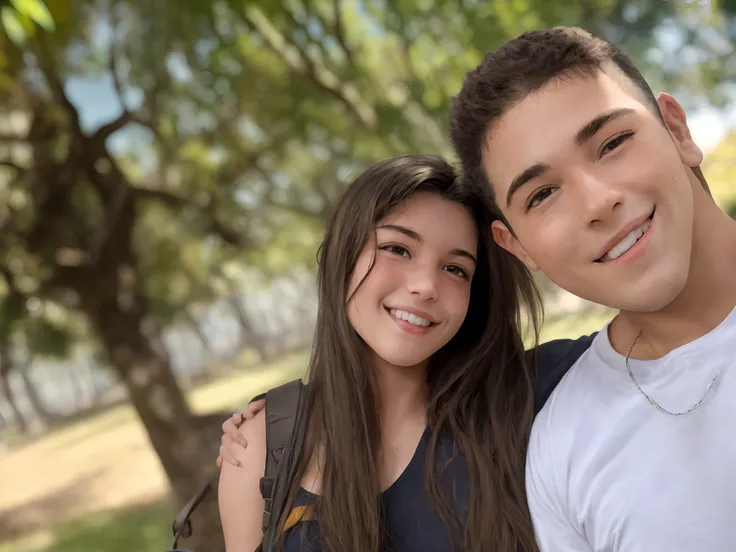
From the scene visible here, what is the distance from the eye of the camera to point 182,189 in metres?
3.14

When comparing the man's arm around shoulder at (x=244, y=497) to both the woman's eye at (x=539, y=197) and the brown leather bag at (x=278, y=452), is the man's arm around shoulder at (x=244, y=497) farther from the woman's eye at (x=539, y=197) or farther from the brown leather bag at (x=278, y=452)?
the woman's eye at (x=539, y=197)

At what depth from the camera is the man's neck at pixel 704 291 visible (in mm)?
917

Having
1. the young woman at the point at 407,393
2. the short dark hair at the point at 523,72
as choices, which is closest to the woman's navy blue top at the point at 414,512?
the young woman at the point at 407,393

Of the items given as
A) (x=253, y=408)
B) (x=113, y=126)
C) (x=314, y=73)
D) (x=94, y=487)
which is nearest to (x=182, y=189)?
(x=113, y=126)

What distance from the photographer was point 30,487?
307cm

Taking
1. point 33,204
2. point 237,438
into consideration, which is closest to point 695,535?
point 237,438

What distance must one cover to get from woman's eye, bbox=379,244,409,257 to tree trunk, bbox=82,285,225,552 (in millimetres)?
1962

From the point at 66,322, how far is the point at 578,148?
2.79 metres

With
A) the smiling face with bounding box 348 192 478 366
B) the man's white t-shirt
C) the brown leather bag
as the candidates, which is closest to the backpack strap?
the brown leather bag

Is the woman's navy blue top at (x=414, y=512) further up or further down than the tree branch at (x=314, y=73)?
further down

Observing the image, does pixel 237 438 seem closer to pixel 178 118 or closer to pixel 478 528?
pixel 478 528

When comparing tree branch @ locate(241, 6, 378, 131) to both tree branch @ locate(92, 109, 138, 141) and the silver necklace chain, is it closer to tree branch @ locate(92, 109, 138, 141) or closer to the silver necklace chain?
tree branch @ locate(92, 109, 138, 141)

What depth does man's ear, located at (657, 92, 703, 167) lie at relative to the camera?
94 centimetres

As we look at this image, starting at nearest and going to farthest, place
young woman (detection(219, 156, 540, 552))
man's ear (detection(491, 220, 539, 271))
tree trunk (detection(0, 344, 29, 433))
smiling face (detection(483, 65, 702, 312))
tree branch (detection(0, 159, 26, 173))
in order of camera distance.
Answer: smiling face (detection(483, 65, 702, 312))
man's ear (detection(491, 220, 539, 271))
young woman (detection(219, 156, 540, 552))
tree branch (detection(0, 159, 26, 173))
tree trunk (detection(0, 344, 29, 433))
